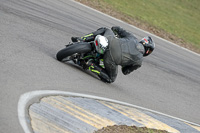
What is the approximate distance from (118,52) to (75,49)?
2.97 feet

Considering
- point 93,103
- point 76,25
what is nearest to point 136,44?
point 93,103

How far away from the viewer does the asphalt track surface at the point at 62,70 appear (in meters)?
6.18

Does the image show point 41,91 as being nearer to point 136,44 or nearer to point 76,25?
point 136,44

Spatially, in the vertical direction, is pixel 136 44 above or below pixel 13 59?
above

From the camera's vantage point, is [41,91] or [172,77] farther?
[172,77]

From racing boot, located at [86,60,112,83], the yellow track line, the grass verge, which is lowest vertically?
the grass verge

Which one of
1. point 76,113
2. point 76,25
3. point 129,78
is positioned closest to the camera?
point 76,113

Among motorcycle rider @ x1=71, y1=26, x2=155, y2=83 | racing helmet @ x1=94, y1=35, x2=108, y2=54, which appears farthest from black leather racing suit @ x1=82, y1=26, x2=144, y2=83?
racing helmet @ x1=94, y1=35, x2=108, y2=54

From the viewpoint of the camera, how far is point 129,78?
9.36 m

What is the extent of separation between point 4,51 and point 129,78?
348 centimetres

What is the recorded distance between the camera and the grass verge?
54.8 ft

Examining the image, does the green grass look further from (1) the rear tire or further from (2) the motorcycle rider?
(1) the rear tire

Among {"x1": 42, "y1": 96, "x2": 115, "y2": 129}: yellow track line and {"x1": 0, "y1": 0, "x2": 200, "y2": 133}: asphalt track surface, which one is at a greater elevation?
{"x1": 42, "y1": 96, "x2": 115, "y2": 129}: yellow track line

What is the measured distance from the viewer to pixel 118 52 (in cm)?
784
